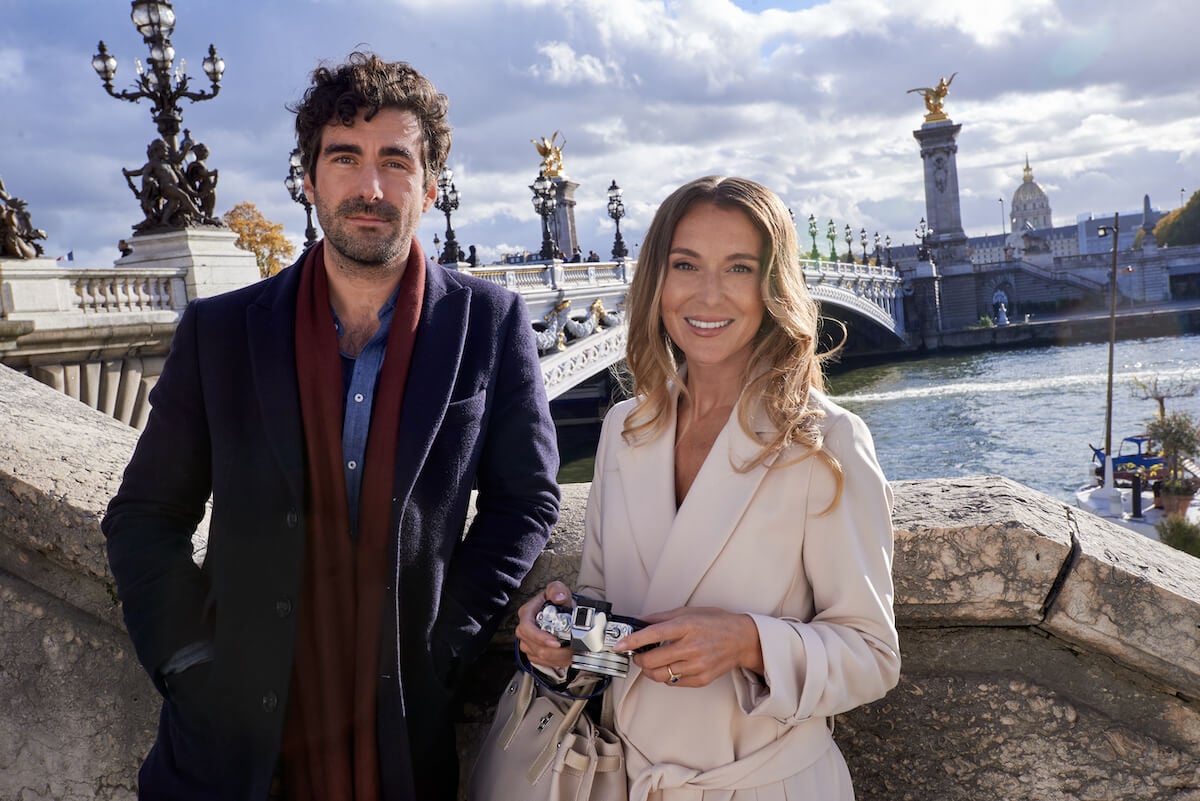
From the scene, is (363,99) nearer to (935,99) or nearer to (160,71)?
(160,71)

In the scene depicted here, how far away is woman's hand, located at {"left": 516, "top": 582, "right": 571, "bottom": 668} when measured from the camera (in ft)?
4.66

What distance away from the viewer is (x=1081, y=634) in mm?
1591

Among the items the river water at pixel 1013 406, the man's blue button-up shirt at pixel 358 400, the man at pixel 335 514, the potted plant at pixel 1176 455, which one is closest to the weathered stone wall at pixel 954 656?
the man at pixel 335 514

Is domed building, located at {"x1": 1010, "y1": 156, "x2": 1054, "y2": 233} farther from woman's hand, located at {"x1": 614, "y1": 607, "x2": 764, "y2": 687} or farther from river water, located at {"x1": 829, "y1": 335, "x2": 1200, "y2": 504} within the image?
woman's hand, located at {"x1": 614, "y1": 607, "x2": 764, "y2": 687}

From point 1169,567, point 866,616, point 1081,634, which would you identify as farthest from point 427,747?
point 1169,567

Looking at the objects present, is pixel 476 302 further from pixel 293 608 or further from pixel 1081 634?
pixel 1081 634

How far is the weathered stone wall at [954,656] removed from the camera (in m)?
1.59

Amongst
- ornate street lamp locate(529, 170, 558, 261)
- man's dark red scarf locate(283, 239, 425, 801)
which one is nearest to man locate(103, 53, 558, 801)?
man's dark red scarf locate(283, 239, 425, 801)

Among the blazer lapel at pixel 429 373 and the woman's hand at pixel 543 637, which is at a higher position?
the blazer lapel at pixel 429 373

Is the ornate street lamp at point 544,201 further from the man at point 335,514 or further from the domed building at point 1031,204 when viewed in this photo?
the domed building at point 1031,204

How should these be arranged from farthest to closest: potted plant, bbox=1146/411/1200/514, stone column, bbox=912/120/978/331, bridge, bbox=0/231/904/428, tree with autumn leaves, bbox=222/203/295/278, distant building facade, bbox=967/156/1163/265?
distant building facade, bbox=967/156/1163/265, stone column, bbox=912/120/978/331, tree with autumn leaves, bbox=222/203/295/278, potted plant, bbox=1146/411/1200/514, bridge, bbox=0/231/904/428

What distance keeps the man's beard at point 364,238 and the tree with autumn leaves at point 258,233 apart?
3273 cm

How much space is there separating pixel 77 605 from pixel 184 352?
20.4 inches

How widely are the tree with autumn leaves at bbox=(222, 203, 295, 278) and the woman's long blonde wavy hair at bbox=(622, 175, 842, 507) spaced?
33.0 meters
